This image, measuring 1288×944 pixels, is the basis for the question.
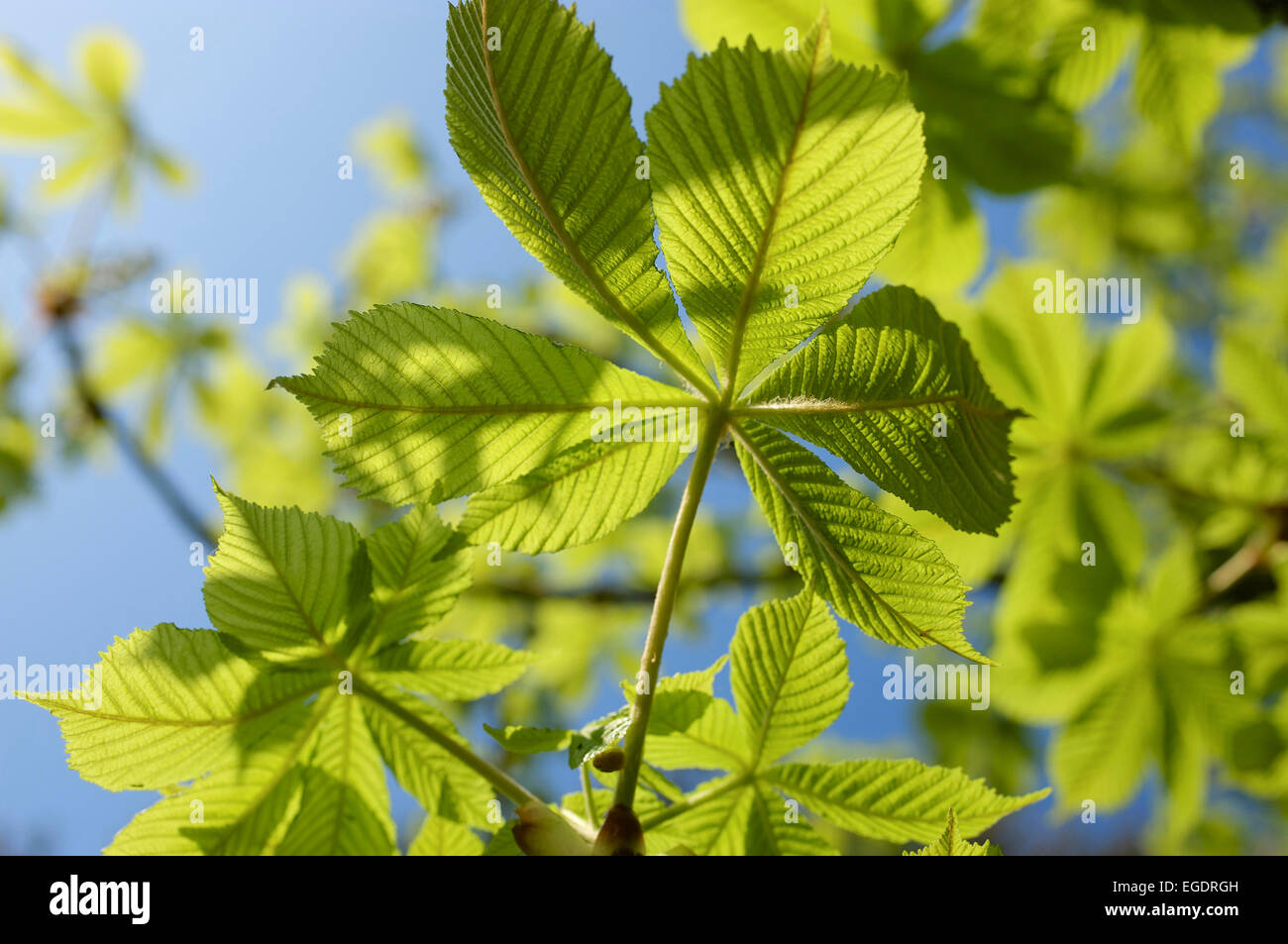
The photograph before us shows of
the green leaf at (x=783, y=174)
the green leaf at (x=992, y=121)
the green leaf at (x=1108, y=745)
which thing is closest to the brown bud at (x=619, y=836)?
the green leaf at (x=783, y=174)

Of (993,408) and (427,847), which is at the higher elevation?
(993,408)

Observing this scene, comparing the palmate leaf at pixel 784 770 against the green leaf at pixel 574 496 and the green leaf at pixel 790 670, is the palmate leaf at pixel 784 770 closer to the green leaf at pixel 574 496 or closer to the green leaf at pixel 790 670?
the green leaf at pixel 790 670

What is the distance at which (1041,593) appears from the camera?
192 centimetres

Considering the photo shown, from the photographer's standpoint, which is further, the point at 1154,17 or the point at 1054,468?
the point at 1054,468

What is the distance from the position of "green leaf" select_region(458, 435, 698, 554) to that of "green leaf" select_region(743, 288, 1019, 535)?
0.14 meters

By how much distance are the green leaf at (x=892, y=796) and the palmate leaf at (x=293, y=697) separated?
12.6 inches

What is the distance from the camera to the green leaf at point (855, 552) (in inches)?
26.4

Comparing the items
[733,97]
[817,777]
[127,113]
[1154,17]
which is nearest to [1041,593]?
[1154,17]

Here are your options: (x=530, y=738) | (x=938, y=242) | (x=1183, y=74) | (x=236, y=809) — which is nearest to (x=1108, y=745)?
(x=938, y=242)

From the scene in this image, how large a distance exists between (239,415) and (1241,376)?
3528mm

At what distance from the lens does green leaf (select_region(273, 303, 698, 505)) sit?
0.66 metres

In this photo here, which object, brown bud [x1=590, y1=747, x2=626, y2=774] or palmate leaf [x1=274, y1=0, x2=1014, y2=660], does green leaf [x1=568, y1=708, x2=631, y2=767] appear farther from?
palmate leaf [x1=274, y1=0, x2=1014, y2=660]

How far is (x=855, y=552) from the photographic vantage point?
28.0 inches

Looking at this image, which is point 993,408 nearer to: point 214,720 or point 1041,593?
point 214,720
